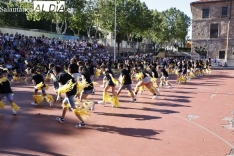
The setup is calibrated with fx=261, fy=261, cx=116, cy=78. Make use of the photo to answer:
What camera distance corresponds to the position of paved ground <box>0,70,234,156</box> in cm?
621

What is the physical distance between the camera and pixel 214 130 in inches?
310

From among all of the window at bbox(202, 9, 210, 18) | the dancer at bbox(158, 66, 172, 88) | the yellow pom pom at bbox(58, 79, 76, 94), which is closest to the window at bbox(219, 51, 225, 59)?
the window at bbox(202, 9, 210, 18)

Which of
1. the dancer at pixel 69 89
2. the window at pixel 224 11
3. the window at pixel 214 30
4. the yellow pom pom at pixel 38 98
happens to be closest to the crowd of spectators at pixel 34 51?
the yellow pom pom at pixel 38 98

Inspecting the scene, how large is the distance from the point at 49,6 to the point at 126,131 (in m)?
28.4

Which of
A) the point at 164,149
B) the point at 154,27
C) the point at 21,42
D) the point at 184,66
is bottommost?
the point at 164,149

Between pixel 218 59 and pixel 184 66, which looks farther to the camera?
pixel 218 59

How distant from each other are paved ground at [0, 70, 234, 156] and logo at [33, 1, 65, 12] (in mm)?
23087

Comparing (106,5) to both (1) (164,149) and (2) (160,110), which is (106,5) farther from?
(1) (164,149)

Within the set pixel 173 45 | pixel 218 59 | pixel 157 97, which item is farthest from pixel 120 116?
pixel 173 45

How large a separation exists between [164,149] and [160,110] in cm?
404

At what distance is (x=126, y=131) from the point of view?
298 inches

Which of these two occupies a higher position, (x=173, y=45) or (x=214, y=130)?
(x=173, y=45)

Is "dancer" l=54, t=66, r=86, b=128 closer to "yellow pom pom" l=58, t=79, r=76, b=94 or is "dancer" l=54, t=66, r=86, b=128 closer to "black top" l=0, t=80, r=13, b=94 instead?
"yellow pom pom" l=58, t=79, r=76, b=94

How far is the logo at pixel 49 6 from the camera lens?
32156 millimetres
